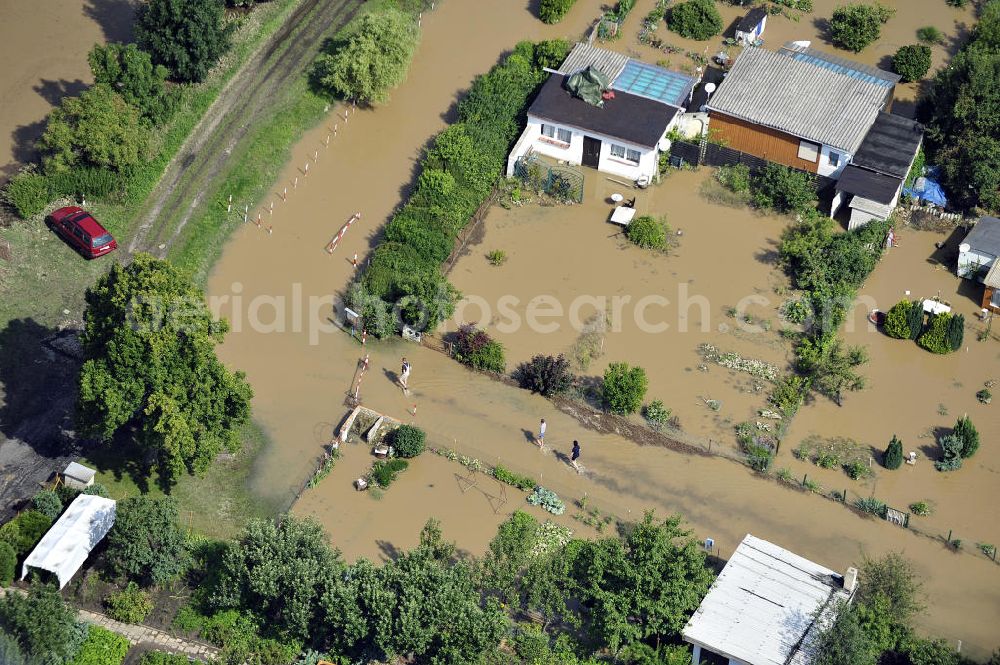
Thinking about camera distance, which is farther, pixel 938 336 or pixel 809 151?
pixel 809 151

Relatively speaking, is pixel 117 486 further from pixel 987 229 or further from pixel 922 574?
pixel 987 229

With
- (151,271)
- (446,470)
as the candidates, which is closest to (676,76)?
(446,470)

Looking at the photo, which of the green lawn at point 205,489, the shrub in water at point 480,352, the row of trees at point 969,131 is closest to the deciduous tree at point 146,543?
the green lawn at point 205,489

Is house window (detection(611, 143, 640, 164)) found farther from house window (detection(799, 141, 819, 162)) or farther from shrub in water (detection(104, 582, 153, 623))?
shrub in water (detection(104, 582, 153, 623))

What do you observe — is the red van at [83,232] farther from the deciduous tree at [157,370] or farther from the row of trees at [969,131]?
the row of trees at [969,131]

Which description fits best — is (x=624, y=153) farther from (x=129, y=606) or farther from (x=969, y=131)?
(x=129, y=606)

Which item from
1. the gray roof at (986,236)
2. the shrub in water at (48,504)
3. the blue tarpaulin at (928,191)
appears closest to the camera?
the shrub in water at (48,504)

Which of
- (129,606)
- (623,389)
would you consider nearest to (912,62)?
(623,389)
